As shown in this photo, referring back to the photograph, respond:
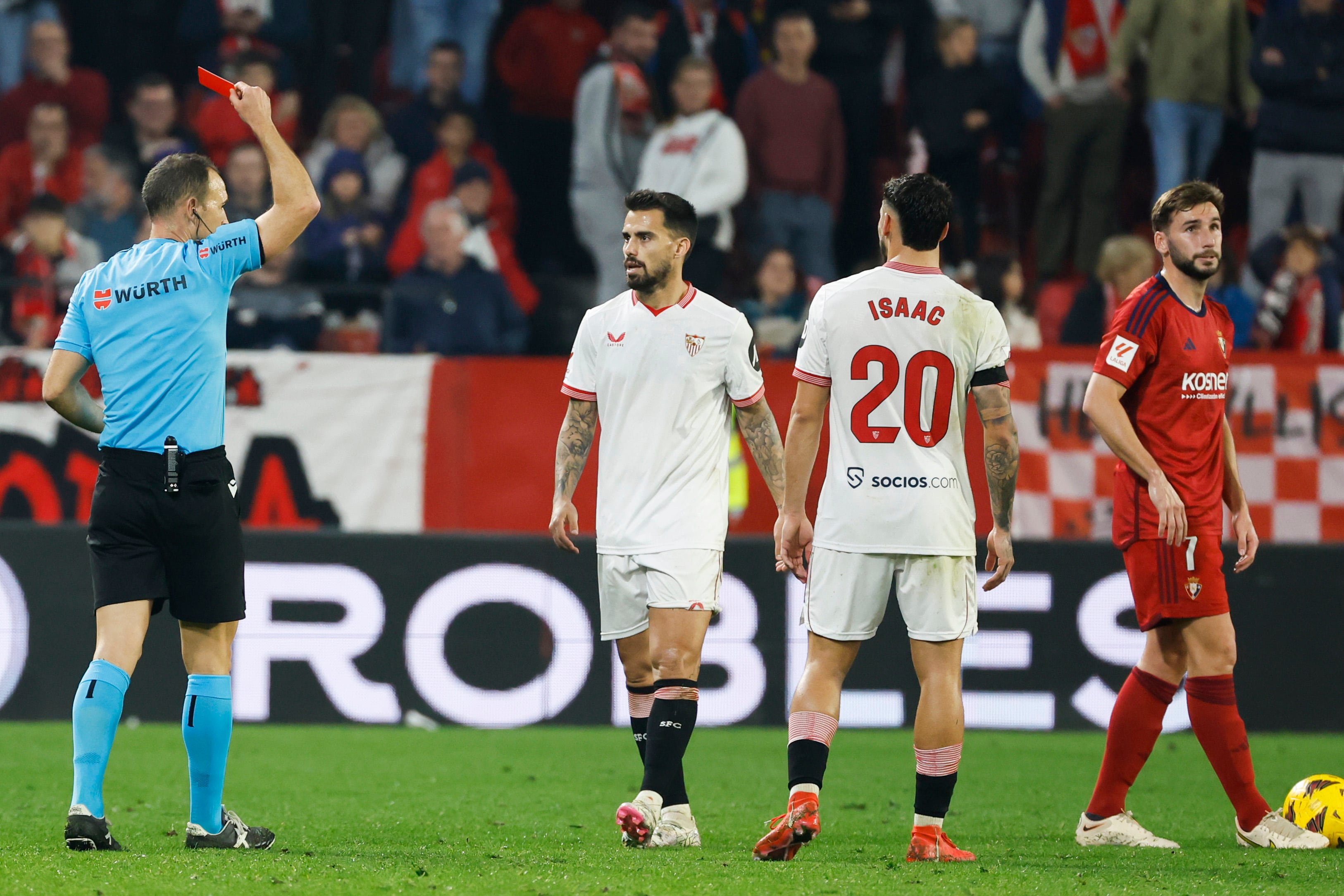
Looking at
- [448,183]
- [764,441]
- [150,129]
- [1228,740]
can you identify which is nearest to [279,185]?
[764,441]

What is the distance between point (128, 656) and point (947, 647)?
2630 millimetres

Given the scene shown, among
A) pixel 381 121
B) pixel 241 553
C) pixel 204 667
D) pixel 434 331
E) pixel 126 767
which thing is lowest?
pixel 126 767

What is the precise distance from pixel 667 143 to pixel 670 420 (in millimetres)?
6819

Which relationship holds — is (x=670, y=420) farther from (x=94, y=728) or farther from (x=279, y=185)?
(x=94, y=728)

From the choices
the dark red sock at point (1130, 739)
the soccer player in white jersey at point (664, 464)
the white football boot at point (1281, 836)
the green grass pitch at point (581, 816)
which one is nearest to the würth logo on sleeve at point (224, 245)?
the soccer player in white jersey at point (664, 464)

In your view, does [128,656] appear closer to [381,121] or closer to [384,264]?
[384,264]

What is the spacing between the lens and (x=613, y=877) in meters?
4.94

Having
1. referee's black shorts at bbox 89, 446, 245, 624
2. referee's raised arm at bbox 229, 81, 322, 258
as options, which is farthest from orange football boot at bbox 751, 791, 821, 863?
referee's raised arm at bbox 229, 81, 322, 258

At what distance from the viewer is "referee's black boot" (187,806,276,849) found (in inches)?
217

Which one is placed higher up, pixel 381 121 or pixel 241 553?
pixel 381 121

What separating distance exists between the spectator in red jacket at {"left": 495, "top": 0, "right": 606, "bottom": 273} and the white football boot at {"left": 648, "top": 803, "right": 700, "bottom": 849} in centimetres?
826

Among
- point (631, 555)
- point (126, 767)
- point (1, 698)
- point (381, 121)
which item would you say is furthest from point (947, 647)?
point (381, 121)

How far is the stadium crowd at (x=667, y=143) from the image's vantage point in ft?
39.3

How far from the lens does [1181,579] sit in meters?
5.93
